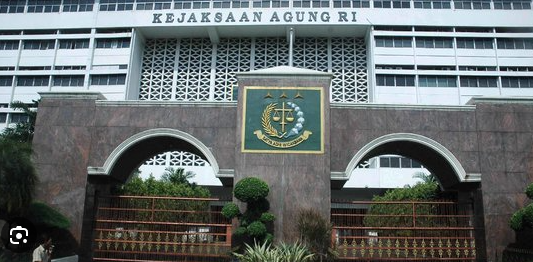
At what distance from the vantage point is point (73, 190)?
564 inches

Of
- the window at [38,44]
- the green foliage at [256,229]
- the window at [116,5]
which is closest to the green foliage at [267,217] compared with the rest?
the green foliage at [256,229]

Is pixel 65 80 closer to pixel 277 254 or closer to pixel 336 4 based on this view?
pixel 336 4

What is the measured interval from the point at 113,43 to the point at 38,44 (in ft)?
21.7

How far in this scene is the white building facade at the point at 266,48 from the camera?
36.8 m

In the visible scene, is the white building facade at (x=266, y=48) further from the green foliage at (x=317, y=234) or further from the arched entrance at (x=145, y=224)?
the green foliage at (x=317, y=234)

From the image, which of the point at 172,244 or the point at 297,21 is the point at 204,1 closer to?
the point at 297,21

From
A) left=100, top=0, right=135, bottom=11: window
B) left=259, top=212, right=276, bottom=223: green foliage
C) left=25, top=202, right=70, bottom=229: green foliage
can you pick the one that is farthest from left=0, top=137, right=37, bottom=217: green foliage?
left=100, top=0, right=135, bottom=11: window

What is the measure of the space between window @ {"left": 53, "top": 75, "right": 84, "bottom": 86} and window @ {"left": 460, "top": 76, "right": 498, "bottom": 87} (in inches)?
1194

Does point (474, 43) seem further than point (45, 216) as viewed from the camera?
Yes

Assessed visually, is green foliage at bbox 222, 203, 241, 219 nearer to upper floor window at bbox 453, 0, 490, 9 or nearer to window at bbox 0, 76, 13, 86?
upper floor window at bbox 453, 0, 490, 9

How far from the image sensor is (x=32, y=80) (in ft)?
130

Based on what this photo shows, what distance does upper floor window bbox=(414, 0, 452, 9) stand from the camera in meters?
38.2

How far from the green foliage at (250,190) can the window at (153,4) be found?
29.2m

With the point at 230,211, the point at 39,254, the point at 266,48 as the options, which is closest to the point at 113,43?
the point at 266,48
